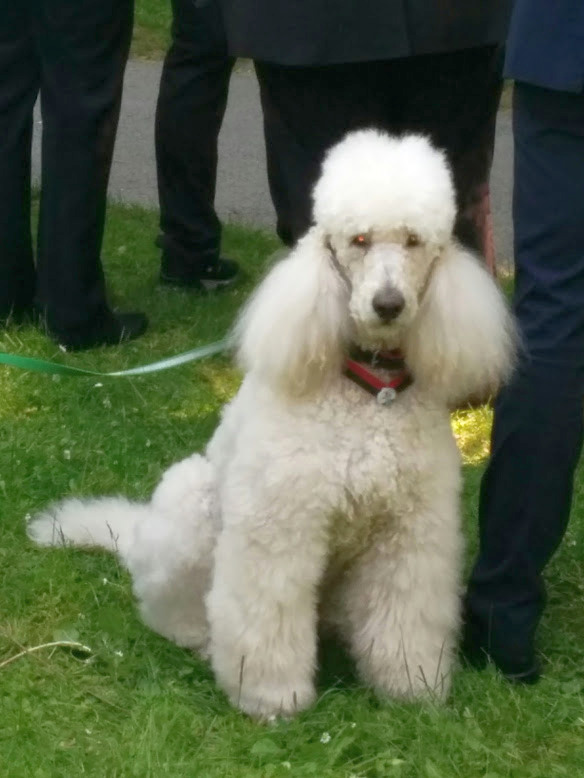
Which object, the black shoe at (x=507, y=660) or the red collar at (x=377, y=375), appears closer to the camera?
the red collar at (x=377, y=375)

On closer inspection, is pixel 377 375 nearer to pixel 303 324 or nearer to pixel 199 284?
pixel 303 324

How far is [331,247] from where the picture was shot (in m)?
2.71

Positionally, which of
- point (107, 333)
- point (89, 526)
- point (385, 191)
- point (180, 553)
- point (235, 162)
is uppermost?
point (385, 191)

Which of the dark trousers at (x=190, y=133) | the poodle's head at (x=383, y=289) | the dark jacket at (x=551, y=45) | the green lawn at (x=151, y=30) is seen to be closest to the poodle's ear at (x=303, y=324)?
the poodle's head at (x=383, y=289)

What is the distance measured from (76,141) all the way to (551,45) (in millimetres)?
2310

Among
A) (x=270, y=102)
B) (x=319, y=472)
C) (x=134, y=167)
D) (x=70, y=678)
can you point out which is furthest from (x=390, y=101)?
(x=134, y=167)

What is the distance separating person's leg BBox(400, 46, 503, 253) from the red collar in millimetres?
881

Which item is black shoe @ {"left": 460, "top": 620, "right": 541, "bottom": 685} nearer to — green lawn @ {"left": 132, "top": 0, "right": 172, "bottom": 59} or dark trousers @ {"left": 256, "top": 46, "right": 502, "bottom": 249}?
dark trousers @ {"left": 256, "top": 46, "right": 502, "bottom": 249}

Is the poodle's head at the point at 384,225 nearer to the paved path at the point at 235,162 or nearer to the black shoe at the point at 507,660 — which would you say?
the black shoe at the point at 507,660

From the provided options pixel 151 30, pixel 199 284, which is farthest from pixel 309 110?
pixel 151 30

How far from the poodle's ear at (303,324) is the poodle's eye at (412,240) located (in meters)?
0.14

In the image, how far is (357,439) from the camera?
2709mm

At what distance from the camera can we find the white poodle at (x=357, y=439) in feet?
8.73

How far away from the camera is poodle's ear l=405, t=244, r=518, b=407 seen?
2.69 metres
